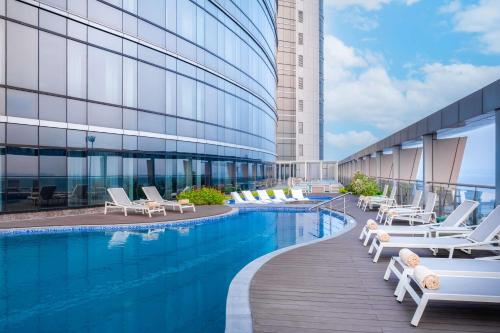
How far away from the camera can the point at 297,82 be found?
62469mm

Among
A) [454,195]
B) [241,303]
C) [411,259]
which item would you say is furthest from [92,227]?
[411,259]

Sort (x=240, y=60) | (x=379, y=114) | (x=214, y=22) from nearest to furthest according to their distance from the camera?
(x=214, y=22) → (x=240, y=60) → (x=379, y=114)

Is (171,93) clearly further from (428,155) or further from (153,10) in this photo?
(428,155)

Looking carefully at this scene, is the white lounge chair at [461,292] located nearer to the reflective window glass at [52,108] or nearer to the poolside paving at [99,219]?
the poolside paving at [99,219]

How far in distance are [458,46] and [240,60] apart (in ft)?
561

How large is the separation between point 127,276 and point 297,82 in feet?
186

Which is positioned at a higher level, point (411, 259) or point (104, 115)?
point (104, 115)

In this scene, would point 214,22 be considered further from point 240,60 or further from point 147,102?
point 147,102

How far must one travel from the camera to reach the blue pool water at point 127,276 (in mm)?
5871

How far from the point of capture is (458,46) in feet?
568

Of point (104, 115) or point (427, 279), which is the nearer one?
point (427, 279)

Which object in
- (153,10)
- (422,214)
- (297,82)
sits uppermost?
(297,82)

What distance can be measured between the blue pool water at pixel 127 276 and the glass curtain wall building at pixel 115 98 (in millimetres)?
4028

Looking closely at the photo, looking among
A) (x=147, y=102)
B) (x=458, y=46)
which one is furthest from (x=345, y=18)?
(x=147, y=102)
